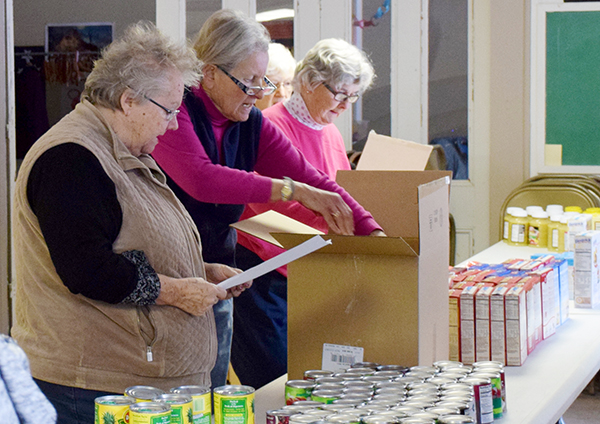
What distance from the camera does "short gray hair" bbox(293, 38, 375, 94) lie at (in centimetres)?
258

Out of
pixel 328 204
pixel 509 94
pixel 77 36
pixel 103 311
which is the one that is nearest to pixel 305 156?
pixel 328 204

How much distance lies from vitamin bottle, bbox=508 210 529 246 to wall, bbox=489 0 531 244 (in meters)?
0.84

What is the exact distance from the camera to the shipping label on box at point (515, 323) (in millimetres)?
1864

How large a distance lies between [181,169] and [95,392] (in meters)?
0.62

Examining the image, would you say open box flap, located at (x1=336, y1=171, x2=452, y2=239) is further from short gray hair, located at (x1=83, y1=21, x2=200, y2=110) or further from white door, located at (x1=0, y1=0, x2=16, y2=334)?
white door, located at (x1=0, y1=0, x2=16, y2=334)

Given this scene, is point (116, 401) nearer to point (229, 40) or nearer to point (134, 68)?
point (134, 68)

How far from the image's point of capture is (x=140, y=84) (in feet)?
5.18

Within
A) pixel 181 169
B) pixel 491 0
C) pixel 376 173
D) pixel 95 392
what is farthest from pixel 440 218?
pixel 491 0

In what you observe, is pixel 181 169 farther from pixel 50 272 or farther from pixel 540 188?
pixel 540 188

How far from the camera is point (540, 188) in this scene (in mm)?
4141

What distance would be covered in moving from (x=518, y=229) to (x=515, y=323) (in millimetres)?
1868

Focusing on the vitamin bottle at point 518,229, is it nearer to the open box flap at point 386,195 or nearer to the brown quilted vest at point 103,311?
the open box flap at point 386,195

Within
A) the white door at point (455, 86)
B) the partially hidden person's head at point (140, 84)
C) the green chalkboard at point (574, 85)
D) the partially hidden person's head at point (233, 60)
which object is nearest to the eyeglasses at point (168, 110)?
the partially hidden person's head at point (140, 84)

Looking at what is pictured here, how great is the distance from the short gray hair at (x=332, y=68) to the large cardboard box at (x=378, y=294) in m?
0.96
